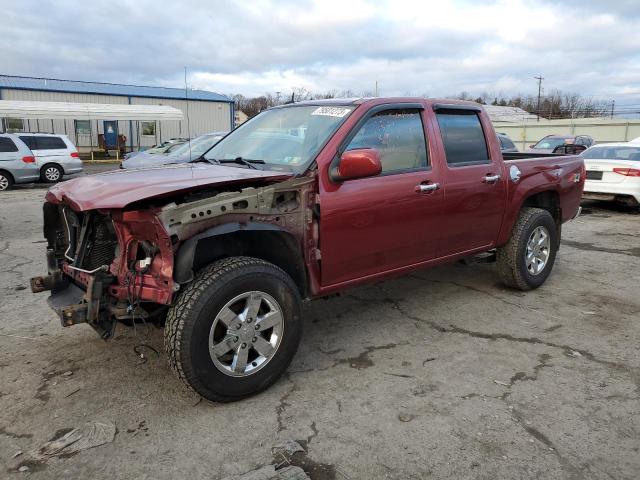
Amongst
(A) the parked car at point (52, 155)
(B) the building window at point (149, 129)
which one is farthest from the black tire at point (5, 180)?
(B) the building window at point (149, 129)

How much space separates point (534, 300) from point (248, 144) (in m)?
3.20

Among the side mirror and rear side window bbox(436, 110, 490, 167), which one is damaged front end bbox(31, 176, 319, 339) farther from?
rear side window bbox(436, 110, 490, 167)

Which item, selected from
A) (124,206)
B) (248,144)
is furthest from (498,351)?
(124,206)

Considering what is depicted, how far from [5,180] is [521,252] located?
1507 cm

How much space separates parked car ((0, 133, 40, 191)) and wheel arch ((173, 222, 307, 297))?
14570 millimetres

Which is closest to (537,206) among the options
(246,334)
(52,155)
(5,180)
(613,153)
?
(246,334)

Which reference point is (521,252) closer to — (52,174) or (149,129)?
(52,174)

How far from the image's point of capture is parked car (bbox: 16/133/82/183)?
16.6m

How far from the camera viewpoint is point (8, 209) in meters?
11.2

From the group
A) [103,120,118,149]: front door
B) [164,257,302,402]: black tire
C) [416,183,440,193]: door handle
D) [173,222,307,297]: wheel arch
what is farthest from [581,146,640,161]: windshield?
[103,120,118,149]: front door

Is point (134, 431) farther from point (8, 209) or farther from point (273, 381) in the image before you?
point (8, 209)

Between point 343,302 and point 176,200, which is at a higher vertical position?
point 176,200

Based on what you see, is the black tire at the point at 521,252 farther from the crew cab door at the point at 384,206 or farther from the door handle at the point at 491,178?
the crew cab door at the point at 384,206

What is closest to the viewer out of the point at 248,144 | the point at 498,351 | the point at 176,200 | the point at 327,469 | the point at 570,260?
the point at 327,469
